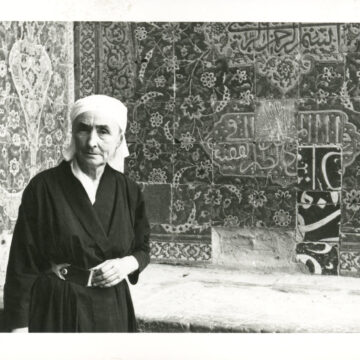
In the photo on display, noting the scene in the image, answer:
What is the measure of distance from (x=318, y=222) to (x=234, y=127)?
2.17 feet

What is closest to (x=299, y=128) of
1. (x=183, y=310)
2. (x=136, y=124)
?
(x=136, y=124)

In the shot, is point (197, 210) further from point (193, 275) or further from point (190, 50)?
point (190, 50)

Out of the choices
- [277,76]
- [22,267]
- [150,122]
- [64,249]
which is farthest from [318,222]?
[22,267]

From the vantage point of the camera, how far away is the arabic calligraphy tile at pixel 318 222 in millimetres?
3127

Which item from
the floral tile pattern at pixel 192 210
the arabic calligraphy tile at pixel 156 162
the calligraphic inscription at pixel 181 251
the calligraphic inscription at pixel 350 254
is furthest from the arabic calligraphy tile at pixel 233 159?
the calligraphic inscription at pixel 350 254

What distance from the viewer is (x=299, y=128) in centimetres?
316

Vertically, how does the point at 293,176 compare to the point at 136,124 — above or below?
below

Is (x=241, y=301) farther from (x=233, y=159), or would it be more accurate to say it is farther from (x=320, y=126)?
(x=320, y=126)

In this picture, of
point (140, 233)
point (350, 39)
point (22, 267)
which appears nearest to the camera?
point (22, 267)

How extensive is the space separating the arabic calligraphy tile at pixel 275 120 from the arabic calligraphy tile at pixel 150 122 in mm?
469

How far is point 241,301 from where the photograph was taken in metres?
2.71

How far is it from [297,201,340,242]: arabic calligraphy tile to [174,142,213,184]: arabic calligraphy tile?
53 cm

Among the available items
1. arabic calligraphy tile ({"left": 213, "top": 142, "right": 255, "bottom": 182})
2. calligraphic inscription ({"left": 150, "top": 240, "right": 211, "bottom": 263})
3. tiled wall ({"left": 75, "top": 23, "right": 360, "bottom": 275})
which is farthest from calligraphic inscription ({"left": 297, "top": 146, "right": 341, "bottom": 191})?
calligraphic inscription ({"left": 150, "top": 240, "right": 211, "bottom": 263})
